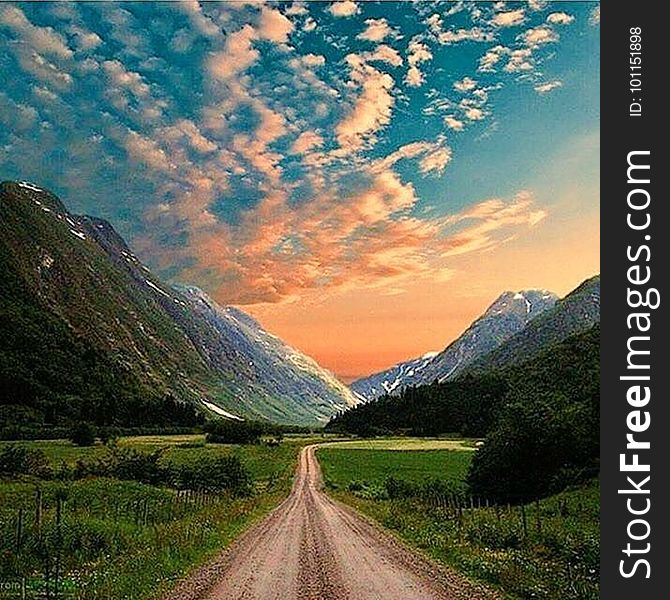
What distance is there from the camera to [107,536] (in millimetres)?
32156

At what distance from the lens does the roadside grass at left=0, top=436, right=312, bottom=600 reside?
886 inches

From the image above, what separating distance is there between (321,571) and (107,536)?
40.6 ft

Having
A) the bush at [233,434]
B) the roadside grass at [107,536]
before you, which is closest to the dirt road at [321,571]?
the roadside grass at [107,536]

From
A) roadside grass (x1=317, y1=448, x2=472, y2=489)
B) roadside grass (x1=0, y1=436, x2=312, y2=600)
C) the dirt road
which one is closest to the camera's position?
the dirt road

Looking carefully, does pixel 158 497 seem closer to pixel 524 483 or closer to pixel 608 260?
pixel 524 483

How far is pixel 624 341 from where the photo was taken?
14.0 m

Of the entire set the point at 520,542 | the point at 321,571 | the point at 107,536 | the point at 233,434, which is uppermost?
the point at 520,542

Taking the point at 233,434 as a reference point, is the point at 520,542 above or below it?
above

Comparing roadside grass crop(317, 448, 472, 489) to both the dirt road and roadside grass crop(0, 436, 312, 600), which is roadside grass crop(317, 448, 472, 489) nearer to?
roadside grass crop(0, 436, 312, 600)

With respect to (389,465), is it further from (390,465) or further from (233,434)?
(233,434)

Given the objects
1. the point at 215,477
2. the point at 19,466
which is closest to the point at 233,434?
the point at 19,466

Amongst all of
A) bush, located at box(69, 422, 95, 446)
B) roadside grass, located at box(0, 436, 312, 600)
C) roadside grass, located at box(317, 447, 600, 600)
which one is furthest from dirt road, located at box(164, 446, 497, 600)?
bush, located at box(69, 422, 95, 446)

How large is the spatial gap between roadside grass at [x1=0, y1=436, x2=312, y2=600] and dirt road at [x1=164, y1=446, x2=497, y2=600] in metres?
1.47

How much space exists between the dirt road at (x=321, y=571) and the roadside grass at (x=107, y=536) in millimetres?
1470
